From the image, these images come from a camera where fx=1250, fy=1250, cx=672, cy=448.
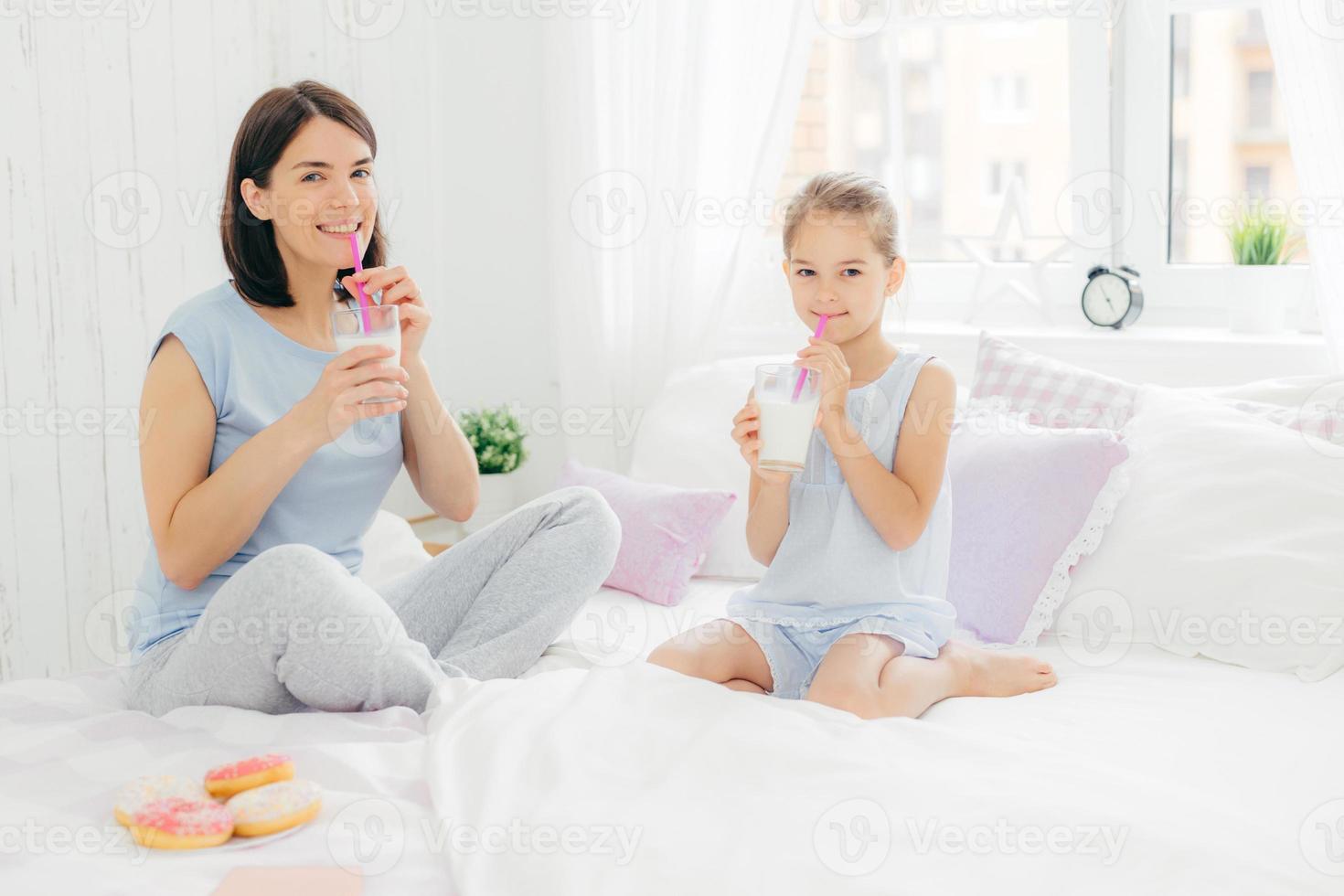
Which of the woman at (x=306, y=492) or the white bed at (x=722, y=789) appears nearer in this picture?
the white bed at (x=722, y=789)

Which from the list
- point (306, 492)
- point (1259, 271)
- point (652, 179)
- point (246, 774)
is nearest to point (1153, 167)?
point (1259, 271)

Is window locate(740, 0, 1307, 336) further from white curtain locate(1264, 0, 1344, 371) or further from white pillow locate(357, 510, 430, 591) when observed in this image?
white pillow locate(357, 510, 430, 591)

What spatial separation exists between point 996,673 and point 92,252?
5.81 ft

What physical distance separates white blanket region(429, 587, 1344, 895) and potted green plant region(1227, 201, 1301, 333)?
44.5 inches

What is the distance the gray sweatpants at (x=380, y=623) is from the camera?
1.55 metres

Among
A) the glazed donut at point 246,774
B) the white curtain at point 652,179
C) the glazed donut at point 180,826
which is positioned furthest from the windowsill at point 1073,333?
the glazed donut at point 180,826

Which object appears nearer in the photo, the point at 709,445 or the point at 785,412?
the point at 785,412

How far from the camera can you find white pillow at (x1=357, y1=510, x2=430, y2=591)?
2.26m

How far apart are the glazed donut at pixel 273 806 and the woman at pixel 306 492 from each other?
0.28 m

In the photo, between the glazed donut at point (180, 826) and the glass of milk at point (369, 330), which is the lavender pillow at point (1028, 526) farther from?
the glazed donut at point (180, 826)

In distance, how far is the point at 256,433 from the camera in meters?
1.77

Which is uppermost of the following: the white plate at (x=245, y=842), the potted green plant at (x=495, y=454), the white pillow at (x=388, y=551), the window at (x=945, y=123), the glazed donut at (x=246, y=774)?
the window at (x=945, y=123)

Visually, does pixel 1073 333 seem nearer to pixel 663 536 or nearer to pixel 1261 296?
pixel 1261 296

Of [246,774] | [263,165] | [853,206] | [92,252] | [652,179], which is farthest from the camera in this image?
[652,179]
